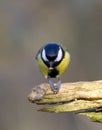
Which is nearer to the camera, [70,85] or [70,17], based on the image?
[70,85]

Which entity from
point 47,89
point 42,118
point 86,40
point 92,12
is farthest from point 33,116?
point 47,89

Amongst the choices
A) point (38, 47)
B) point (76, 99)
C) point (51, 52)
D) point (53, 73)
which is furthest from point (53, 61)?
point (38, 47)

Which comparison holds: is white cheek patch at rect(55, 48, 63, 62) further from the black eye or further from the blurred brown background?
the blurred brown background

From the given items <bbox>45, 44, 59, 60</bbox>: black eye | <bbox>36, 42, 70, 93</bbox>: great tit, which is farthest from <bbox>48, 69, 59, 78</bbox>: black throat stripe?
<bbox>45, 44, 59, 60</bbox>: black eye

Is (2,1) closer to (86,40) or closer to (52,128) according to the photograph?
(86,40)

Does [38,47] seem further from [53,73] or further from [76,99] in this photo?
[76,99]

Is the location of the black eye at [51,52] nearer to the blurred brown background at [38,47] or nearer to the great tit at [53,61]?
the great tit at [53,61]
